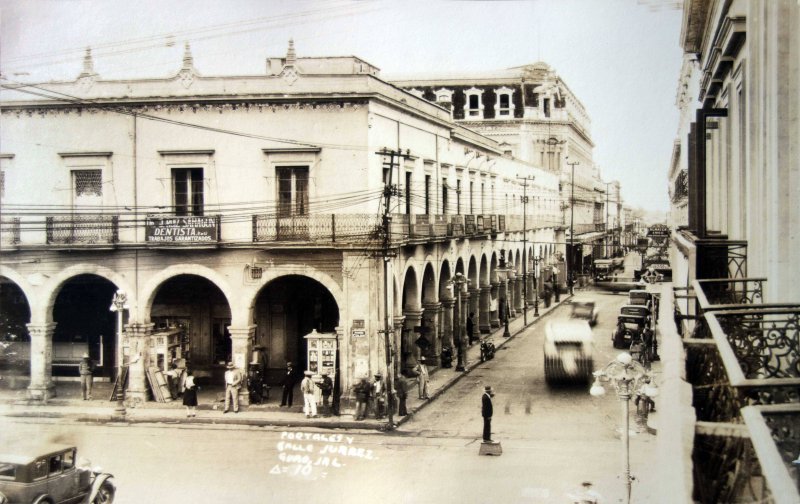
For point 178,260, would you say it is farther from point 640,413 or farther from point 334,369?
point 640,413

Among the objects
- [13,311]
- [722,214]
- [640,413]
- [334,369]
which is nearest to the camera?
[722,214]

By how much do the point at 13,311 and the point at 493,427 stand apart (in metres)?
12.3

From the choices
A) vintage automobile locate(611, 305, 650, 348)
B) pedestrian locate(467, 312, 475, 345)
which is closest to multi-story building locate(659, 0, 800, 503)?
vintage automobile locate(611, 305, 650, 348)

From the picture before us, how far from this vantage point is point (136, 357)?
61.6 feet

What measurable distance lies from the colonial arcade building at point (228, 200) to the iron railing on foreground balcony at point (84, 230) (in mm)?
32

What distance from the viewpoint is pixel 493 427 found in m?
15.7

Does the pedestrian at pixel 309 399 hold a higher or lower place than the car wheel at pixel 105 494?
higher

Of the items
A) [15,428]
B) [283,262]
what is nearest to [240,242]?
[283,262]

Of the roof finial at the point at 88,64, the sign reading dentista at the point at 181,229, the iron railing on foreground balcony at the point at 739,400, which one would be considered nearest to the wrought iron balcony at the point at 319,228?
the sign reading dentista at the point at 181,229

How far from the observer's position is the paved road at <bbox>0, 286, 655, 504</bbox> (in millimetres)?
12641

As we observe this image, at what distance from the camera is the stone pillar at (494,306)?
2158cm

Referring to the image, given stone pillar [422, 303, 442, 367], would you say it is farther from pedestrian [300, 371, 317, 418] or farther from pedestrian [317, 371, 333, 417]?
pedestrian [300, 371, 317, 418]

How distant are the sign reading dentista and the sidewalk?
3849 millimetres

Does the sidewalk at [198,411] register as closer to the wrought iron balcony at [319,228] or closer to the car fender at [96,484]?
the wrought iron balcony at [319,228]
